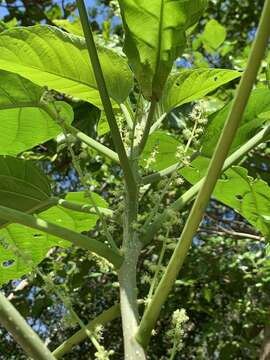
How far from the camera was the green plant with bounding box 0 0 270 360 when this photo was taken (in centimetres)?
78

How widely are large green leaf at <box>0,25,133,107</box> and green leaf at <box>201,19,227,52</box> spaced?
Result: 8.27 feet

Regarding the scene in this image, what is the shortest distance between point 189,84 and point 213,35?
2554 mm

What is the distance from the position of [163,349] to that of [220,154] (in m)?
4.97

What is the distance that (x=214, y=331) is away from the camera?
3850 mm

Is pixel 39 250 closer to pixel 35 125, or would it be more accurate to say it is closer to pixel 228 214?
pixel 35 125

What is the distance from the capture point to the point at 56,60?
1143mm

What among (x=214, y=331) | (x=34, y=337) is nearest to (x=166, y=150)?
(x=34, y=337)

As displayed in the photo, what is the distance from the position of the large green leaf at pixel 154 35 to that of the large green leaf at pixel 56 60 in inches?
2.1

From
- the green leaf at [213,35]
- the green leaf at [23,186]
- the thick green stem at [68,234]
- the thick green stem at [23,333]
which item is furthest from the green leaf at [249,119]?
the green leaf at [213,35]

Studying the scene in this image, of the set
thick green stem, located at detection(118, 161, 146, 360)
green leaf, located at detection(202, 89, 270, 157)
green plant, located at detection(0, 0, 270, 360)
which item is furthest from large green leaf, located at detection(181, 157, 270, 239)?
thick green stem, located at detection(118, 161, 146, 360)

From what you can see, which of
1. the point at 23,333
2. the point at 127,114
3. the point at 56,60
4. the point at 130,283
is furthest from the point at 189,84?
the point at 23,333

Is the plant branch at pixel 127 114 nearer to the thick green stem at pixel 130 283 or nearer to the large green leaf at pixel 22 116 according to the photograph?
the large green leaf at pixel 22 116

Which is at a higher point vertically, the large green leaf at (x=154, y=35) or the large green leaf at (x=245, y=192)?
the large green leaf at (x=154, y=35)

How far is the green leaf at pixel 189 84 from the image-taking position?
1.20m
